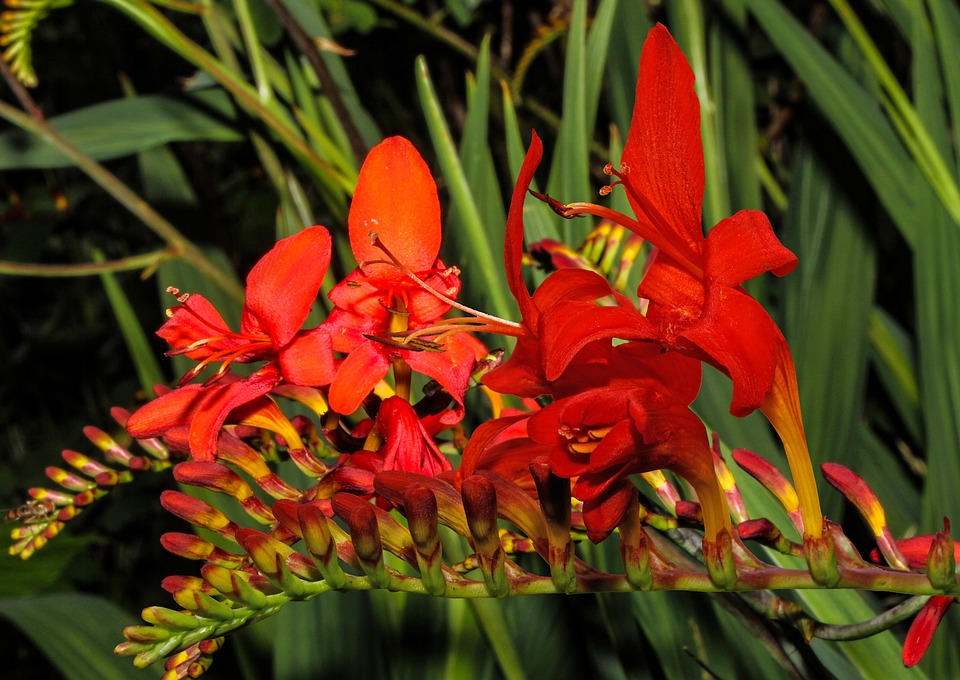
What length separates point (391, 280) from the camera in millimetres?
379

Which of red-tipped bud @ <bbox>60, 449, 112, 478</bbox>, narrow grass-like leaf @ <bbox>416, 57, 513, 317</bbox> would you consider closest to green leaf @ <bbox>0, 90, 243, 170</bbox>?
narrow grass-like leaf @ <bbox>416, 57, 513, 317</bbox>

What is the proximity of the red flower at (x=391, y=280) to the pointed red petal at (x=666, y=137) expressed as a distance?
90 mm

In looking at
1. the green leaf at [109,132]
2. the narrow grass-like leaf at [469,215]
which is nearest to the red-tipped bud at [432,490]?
the narrow grass-like leaf at [469,215]

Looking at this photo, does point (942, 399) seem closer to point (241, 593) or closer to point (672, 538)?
point (672, 538)

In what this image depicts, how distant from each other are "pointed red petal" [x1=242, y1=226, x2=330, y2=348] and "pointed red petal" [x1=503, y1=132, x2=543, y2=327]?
92mm

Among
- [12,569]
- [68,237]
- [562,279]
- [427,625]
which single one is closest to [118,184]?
[12,569]

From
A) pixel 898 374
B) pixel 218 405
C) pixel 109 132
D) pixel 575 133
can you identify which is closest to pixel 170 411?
pixel 218 405

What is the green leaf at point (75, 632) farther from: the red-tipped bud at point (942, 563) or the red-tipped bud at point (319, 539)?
the red-tipped bud at point (942, 563)

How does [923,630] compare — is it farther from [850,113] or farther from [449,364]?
[850,113]

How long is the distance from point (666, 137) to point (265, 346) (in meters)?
0.18

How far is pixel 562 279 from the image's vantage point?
12.1 inches

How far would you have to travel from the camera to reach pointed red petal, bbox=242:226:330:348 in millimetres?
354

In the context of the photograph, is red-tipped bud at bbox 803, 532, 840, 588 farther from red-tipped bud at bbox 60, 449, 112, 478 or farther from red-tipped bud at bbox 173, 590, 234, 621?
red-tipped bud at bbox 60, 449, 112, 478

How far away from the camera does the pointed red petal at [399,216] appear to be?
362 millimetres
